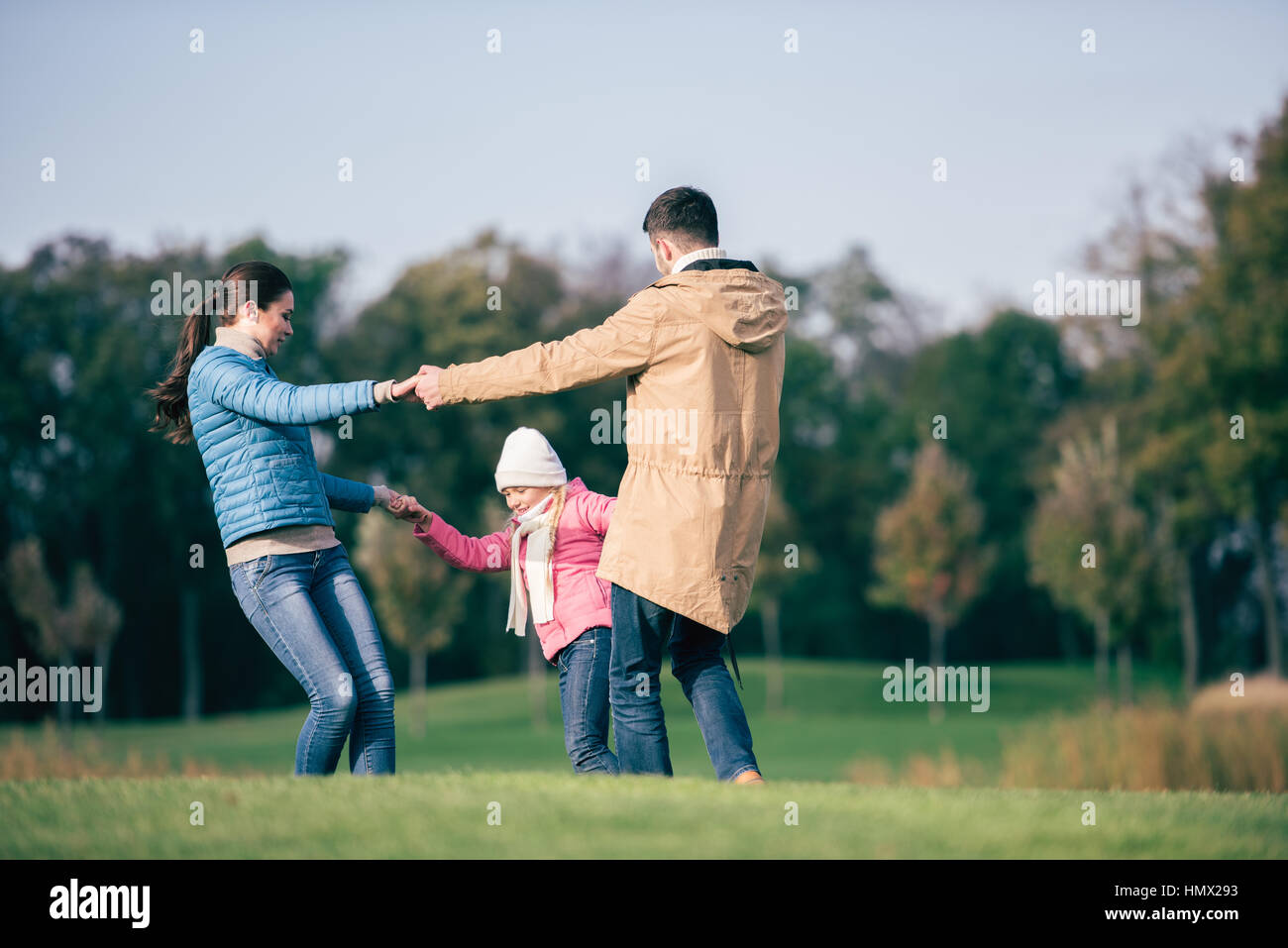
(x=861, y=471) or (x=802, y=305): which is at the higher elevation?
(x=802, y=305)

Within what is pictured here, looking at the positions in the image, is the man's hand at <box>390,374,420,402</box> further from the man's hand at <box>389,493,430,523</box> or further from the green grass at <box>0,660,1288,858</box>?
the green grass at <box>0,660,1288,858</box>

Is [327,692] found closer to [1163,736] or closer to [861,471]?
[1163,736]

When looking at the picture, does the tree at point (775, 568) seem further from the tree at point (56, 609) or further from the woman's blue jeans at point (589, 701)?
the woman's blue jeans at point (589, 701)

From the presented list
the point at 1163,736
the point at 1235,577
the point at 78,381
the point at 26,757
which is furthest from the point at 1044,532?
the point at 78,381

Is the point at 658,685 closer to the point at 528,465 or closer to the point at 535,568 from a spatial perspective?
the point at 535,568

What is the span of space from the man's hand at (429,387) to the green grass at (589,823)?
1528 millimetres

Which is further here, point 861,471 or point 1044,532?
point 861,471

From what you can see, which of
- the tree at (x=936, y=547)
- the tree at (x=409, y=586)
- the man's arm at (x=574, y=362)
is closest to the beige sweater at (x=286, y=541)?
the man's arm at (x=574, y=362)

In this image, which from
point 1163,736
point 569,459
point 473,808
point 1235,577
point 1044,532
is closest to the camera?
point 473,808

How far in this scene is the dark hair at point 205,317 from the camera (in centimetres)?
551

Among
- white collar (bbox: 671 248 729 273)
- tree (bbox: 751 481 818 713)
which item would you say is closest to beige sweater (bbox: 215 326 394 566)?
white collar (bbox: 671 248 729 273)

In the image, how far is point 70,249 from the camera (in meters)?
34.0

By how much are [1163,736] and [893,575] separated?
16056 mm

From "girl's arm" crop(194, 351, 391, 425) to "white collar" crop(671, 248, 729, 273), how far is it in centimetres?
129
